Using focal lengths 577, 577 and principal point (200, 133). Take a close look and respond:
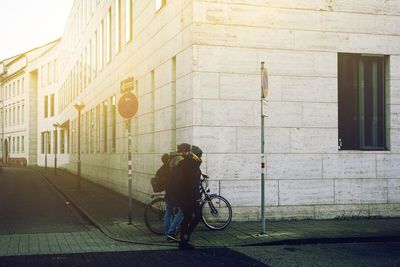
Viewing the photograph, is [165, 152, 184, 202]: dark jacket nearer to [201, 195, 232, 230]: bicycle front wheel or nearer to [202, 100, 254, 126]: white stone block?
[201, 195, 232, 230]: bicycle front wheel

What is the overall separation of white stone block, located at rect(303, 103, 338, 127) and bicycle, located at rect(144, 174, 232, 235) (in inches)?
115

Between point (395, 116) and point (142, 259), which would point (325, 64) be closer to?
point (395, 116)

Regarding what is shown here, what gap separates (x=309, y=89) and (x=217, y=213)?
3755mm

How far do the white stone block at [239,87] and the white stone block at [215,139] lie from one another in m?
0.75

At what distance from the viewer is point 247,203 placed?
41.5 ft

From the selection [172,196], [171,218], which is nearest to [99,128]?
[171,218]

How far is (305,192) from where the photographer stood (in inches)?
516

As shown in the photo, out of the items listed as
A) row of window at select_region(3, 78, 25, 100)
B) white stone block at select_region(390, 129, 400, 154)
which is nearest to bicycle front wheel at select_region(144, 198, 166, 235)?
white stone block at select_region(390, 129, 400, 154)

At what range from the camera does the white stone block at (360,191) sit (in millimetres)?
13315

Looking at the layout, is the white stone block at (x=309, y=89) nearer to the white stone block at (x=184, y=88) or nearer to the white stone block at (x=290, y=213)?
the white stone block at (x=184, y=88)

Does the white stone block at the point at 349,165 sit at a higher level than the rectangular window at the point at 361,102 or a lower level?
lower

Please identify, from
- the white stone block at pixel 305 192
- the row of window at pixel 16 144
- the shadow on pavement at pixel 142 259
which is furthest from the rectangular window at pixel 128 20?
the row of window at pixel 16 144

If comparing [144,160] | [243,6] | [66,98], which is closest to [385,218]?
[243,6]

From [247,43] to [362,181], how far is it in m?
4.20
